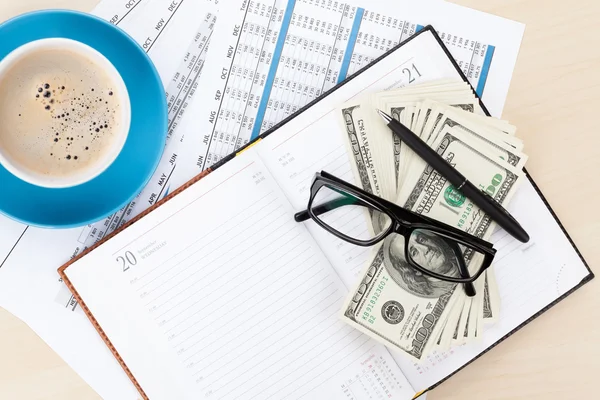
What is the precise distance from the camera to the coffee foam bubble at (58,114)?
2.19ft

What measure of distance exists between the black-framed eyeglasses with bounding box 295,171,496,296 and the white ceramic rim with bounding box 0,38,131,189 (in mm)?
240

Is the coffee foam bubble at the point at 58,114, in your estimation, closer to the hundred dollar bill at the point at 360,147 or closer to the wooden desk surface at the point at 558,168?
the hundred dollar bill at the point at 360,147

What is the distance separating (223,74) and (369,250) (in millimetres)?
306

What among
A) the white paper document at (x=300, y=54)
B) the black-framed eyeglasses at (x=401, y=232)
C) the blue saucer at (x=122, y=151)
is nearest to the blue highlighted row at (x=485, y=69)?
the white paper document at (x=300, y=54)

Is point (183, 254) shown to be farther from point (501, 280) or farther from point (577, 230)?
point (577, 230)

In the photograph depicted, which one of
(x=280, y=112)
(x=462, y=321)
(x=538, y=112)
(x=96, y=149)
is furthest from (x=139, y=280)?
(x=538, y=112)

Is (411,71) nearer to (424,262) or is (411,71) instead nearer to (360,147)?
(360,147)

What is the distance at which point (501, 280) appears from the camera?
762 millimetres

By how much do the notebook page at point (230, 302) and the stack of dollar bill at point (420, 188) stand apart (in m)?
0.05

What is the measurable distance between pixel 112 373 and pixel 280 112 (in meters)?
0.41

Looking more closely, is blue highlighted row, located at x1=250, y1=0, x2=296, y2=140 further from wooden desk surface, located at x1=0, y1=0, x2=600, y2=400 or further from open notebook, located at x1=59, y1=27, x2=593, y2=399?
wooden desk surface, located at x1=0, y1=0, x2=600, y2=400

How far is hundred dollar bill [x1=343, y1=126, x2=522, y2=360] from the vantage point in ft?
2.39

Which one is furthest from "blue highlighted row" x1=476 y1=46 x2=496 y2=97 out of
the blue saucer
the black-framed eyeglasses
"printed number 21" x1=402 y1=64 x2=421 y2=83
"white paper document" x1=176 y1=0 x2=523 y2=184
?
the blue saucer

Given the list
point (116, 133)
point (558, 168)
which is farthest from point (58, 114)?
point (558, 168)
